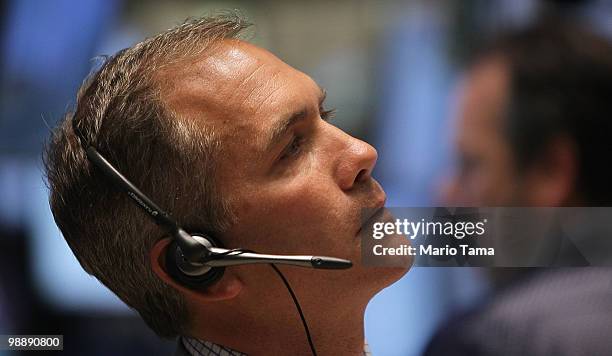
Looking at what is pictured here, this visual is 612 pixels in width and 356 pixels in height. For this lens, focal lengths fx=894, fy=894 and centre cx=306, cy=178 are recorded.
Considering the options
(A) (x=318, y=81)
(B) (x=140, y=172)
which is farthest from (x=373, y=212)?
(B) (x=140, y=172)

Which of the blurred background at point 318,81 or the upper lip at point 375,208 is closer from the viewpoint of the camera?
the upper lip at point 375,208

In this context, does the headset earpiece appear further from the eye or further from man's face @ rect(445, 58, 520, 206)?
man's face @ rect(445, 58, 520, 206)

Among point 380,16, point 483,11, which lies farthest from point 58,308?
point 483,11

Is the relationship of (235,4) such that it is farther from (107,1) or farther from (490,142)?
(490,142)

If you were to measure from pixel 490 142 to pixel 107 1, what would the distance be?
720 millimetres

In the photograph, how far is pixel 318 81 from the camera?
60.8 inches

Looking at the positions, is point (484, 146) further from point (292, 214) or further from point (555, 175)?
point (292, 214)

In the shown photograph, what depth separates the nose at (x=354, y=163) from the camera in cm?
136

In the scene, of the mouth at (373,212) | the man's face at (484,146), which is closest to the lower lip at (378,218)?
the mouth at (373,212)

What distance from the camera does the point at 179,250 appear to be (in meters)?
A: 1.31

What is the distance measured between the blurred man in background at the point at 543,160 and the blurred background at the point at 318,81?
39mm

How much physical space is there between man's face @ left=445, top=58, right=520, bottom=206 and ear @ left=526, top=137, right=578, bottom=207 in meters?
0.03

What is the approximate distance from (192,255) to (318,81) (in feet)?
1.40

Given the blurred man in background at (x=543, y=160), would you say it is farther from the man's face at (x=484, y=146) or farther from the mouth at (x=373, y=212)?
the mouth at (x=373, y=212)
